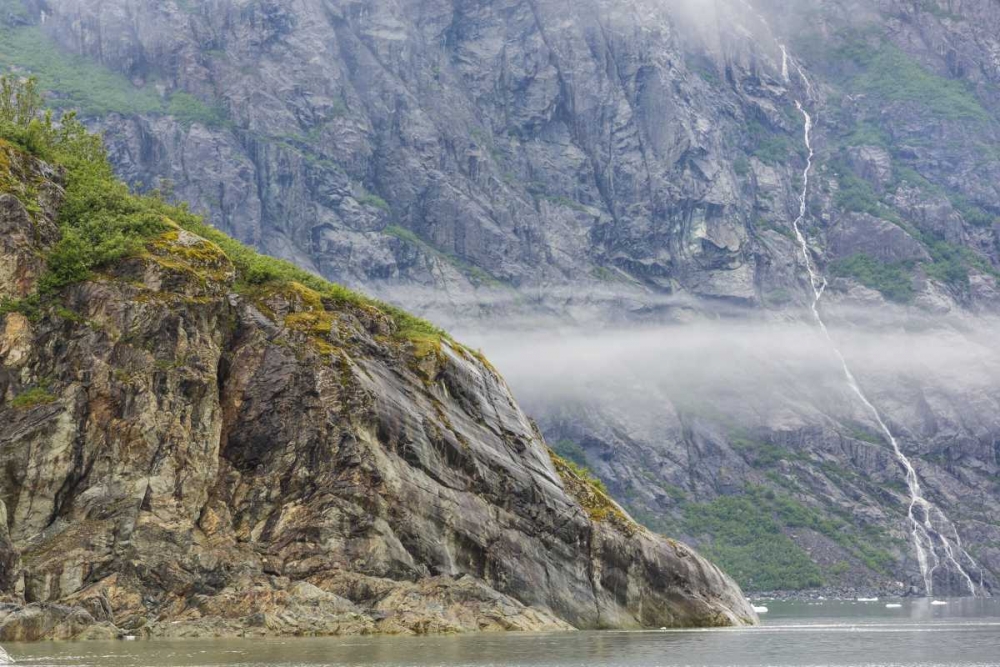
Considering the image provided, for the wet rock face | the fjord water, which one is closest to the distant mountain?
the wet rock face

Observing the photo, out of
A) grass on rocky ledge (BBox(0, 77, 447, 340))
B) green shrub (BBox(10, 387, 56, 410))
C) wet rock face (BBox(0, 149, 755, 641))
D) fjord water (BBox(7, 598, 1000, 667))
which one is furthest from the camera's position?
grass on rocky ledge (BBox(0, 77, 447, 340))

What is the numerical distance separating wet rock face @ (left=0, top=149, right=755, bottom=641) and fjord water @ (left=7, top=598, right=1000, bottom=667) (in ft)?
17.8

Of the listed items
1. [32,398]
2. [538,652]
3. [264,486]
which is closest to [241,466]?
[264,486]

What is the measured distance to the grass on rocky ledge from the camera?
96375 mm

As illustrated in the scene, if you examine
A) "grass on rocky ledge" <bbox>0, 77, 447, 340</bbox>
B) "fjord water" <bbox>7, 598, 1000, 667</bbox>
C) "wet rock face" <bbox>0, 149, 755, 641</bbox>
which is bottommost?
"fjord water" <bbox>7, 598, 1000, 667</bbox>

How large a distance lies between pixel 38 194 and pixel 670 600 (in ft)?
190

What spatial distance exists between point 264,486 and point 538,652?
26.8 metres

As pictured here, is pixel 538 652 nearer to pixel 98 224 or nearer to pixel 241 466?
pixel 241 466

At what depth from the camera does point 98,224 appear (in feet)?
326

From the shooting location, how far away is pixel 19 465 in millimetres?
86812

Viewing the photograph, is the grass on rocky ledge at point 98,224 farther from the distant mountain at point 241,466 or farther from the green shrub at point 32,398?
the green shrub at point 32,398

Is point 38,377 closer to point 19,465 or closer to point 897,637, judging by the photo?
point 19,465

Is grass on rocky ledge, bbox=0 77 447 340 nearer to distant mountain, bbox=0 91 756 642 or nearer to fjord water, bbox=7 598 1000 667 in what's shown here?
distant mountain, bbox=0 91 756 642

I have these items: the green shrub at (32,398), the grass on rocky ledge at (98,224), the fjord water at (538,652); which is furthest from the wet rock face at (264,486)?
the fjord water at (538,652)
